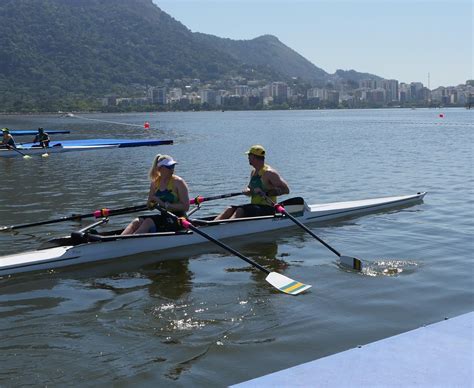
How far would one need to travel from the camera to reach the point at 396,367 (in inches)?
158

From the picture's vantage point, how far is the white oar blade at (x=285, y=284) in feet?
25.9

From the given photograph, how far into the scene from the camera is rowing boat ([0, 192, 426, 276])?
8648mm

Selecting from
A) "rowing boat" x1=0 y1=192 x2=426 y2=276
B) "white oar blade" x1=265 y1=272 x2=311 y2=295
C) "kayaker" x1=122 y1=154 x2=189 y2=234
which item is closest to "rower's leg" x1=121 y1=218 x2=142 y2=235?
"kayaker" x1=122 y1=154 x2=189 y2=234

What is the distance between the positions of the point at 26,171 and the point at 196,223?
15228 mm

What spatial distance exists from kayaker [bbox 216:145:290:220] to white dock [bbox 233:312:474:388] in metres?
6.25

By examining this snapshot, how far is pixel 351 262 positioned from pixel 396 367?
16.6 feet

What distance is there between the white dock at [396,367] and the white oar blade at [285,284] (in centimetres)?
337

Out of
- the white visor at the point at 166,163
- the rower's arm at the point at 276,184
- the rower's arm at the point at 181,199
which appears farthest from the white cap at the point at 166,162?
the rower's arm at the point at 276,184

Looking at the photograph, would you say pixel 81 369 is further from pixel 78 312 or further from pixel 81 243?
pixel 81 243

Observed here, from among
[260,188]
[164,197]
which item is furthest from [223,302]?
[260,188]

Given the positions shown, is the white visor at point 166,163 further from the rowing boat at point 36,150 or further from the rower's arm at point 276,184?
the rowing boat at point 36,150

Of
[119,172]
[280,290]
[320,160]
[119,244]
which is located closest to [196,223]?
[119,244]

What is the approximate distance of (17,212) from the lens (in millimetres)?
14414

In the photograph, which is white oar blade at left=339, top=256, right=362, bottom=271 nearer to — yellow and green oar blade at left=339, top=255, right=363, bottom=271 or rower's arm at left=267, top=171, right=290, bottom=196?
yellow and green oar blade at left=339, top=255, right=363, bottom=271
